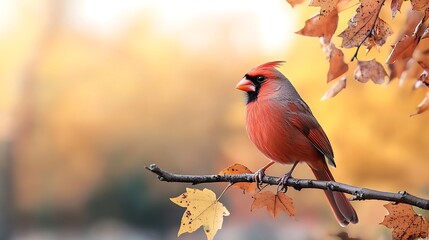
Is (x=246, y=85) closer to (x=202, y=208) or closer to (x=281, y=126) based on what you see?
(x=281, y=126)

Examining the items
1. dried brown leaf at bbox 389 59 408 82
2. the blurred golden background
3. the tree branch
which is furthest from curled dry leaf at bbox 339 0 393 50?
the blurred golden background

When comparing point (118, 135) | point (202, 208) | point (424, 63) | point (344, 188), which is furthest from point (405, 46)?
point (118, 135)

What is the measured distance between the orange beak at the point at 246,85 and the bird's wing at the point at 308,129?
0.20 ft

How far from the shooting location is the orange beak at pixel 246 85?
2.63 ft

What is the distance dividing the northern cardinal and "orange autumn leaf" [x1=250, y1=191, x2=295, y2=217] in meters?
0.06

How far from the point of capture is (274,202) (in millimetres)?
726

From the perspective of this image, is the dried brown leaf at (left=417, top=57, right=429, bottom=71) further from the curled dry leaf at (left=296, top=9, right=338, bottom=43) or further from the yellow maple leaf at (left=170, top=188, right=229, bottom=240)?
the yellow maple leaf at (left=170, top=188, right=229, bottom=240)

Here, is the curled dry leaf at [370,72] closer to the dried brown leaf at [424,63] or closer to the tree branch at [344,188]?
the dried brown leaf at [424,63]

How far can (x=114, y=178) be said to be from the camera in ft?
13.1

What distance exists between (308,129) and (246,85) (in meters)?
0.11

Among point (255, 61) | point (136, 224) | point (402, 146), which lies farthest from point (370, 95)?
point (136, 224)

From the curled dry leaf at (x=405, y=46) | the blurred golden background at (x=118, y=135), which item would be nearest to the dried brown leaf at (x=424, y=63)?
the curled dry leaf at (x=405, y=46)

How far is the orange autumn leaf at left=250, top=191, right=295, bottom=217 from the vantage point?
28.2 inches

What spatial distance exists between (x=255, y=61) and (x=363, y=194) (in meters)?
2.72
